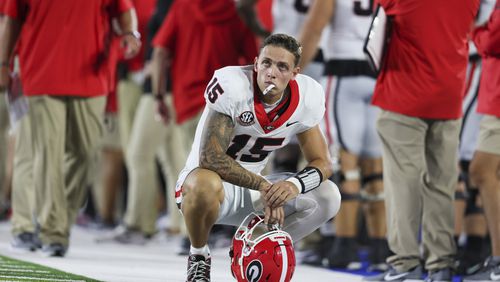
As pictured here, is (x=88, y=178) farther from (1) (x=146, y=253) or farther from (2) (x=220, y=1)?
(2) (x=220, y=1)

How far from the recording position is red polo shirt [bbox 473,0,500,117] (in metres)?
6.04

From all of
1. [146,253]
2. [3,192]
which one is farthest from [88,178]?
[3,192]

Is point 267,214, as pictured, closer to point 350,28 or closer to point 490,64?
point 490,64

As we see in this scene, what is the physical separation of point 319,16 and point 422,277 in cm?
185

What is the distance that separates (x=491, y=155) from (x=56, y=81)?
2838mm

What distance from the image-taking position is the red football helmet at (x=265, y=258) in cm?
489

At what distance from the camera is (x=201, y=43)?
312 inches

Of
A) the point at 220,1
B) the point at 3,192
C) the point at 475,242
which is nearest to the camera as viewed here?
the point at 475,242

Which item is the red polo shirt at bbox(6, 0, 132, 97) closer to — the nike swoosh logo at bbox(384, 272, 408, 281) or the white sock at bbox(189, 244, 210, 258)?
the white sock at bbox(189, 244, 210, 258)

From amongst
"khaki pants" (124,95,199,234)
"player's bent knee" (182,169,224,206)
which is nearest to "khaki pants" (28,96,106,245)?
"khaki pants" (124,95,199,234)

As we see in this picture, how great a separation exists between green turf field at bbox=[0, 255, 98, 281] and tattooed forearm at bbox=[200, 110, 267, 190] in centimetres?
93

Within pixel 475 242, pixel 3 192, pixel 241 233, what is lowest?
pixel 3 192

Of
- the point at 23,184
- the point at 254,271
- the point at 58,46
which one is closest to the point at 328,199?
the point at 254,271

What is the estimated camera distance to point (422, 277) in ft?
20.3
